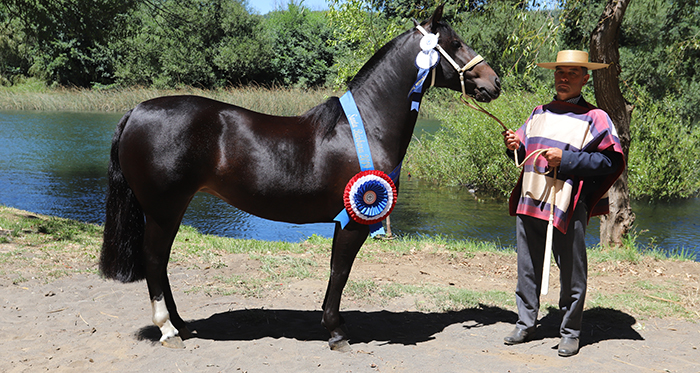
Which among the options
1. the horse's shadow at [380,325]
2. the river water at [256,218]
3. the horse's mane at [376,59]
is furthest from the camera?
the river water at [256,218]

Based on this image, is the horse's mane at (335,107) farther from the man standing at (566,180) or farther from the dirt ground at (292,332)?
the dirt ground at (292,332)

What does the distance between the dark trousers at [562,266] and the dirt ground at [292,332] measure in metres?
0.24

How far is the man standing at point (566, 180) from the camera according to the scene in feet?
10.7

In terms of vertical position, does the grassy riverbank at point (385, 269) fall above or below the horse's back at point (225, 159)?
below

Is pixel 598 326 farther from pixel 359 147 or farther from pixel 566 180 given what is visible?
pixel 359 147

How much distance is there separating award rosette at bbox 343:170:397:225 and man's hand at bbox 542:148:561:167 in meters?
1.03

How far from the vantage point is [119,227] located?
342cm

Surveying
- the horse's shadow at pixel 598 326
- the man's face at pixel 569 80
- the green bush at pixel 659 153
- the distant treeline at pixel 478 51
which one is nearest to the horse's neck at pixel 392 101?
the man's face at pixel 569 80

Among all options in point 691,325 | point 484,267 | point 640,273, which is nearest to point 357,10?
point 484,267

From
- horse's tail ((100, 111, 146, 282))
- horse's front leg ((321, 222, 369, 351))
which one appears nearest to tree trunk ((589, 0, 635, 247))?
horse's front leg ((321, 222, 369, 351))

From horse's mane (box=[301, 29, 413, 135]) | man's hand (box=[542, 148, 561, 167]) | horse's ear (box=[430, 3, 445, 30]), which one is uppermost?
horse's ear (box=[430, 3, 445, 30])

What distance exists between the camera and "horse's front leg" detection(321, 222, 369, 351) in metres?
3.26

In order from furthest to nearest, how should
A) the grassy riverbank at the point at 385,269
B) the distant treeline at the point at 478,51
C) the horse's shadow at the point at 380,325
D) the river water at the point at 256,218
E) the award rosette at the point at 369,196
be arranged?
the river water at the point at 256,218, the distant treeline at the point at 478,51, the grassy riverbank at the point at 385,269, the horse's shadow at the point at 380,325, the award rosette at the point at 369,196

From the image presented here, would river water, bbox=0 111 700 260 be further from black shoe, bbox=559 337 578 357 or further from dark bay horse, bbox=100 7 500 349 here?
dark bay horse, bbox=100 7 500 349
